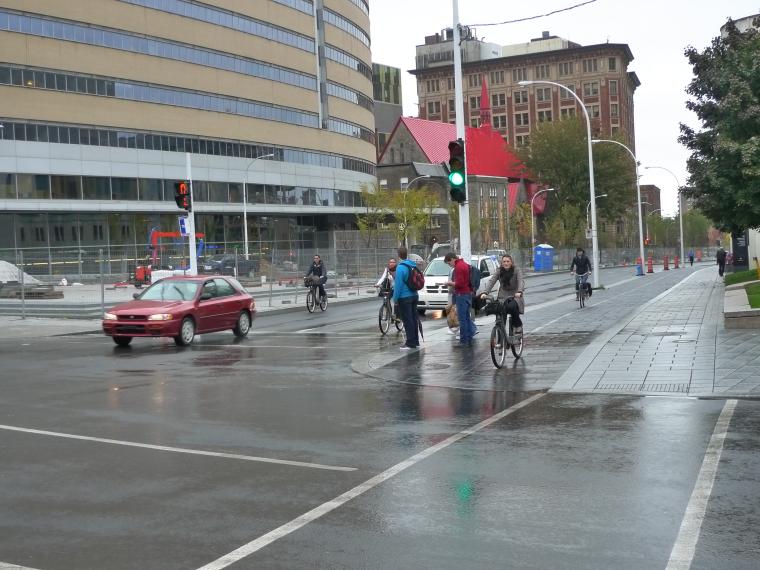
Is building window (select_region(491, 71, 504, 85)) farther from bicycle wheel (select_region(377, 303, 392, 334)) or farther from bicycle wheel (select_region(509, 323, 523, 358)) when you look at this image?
bicycle wheel (select_region(509, 323, 523, 358))

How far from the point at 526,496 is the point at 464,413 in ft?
13.1

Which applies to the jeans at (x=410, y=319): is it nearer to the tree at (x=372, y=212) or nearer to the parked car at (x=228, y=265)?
the parked car at (x=228, y=265)

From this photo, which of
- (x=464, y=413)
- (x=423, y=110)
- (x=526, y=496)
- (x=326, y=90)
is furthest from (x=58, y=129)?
(x=423, y=110)

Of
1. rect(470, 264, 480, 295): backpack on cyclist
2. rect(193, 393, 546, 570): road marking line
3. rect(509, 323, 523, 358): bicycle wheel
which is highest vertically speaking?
rect(470, 264, 480, 295): backpack on cyclist

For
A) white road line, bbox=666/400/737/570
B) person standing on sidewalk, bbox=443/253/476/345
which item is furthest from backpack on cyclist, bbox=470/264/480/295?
white road line, bbox=666/400/737/570

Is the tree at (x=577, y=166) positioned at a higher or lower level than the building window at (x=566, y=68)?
lower

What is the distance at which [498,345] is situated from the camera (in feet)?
49.0

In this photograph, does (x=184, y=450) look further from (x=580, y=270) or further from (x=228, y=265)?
(x=228, y=265)

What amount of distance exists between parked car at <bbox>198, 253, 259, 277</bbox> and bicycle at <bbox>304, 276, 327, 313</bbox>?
866 cm

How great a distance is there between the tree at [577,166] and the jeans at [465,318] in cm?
9277

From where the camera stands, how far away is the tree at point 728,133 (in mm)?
23641

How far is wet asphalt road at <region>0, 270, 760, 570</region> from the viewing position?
570 cm

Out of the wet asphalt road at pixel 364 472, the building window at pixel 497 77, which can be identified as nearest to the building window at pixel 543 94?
the building window at pixel 497 77

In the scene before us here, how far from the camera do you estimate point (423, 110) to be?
154m
